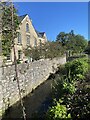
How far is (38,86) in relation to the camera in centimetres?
1906

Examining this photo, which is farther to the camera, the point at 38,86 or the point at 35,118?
the point at 38,86

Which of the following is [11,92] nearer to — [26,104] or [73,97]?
[26,104]

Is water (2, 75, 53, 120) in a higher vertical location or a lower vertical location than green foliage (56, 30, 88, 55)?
lower

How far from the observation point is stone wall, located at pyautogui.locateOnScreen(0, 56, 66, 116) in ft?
41.1

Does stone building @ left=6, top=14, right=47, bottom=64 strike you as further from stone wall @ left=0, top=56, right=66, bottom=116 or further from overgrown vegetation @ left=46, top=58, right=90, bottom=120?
overgrown vegetation @ left=46, top=58, right=90, bottom=120

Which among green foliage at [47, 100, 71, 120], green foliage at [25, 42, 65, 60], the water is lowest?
the water

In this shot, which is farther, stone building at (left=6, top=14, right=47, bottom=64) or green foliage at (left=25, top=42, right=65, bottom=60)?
stone building at (left=6, top=14, right=47, bottom=64)

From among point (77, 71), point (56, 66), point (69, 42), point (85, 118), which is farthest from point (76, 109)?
point (69, 42)

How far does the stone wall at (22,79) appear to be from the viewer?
493 inches

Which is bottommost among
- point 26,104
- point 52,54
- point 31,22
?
point 26,104

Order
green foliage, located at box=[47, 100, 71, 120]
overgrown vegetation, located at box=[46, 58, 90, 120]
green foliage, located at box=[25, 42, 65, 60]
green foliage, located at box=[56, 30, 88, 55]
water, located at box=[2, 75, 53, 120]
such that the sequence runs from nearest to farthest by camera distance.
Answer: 1. green foliage, located at box=[47, 100, 71, 120]
2. overgrown vegetation, located at box=[46, 58, 90, 120]
3. water, located at box=[2, 75, 53, 120]
4. green foliage, located at box=[25, 42, 65, 60]
5. green foliage, located at box=[56, 30, 88, 55]

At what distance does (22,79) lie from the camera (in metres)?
15.5

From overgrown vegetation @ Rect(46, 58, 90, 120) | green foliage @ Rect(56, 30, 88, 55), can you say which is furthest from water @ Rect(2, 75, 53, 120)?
green foliage @ Rect(56, 30, 88, 55)

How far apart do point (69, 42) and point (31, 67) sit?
48.3m
